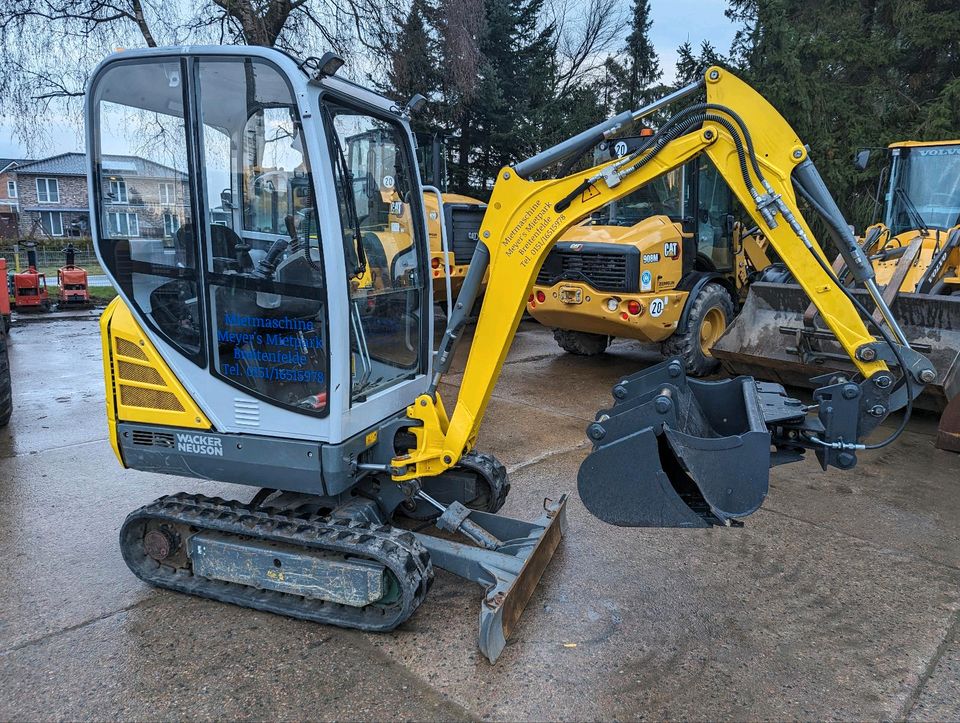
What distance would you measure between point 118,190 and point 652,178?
8.14 feet

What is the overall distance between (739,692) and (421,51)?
1166 centimetres

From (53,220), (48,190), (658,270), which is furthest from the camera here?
(48,190)

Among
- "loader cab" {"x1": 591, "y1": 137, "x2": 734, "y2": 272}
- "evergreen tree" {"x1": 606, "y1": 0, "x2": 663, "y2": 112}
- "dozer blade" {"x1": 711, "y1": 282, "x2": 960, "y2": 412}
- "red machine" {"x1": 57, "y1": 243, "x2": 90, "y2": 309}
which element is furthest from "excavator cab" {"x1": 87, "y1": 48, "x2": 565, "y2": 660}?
"evergreen tree" {"x1": 606, "y1": 0, "x2": 663, "y2": 112}

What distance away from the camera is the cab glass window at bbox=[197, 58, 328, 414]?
10.1ft

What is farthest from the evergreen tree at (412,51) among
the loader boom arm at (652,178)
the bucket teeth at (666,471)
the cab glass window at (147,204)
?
the bucket teeth at (666,471)

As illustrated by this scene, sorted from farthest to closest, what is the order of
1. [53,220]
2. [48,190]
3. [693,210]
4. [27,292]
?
[48,190] < [53,220] < [27,292] < [693,210]

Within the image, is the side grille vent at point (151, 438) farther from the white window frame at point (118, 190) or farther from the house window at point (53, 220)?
the house window at point (53, 220)

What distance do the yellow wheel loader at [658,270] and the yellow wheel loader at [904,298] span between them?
826 mm

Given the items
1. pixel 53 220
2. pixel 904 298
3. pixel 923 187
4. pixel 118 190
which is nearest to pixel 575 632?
pixel 118 190

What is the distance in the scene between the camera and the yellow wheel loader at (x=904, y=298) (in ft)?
18.9

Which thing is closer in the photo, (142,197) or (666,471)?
(666,471)

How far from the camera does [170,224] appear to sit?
3.23 meters

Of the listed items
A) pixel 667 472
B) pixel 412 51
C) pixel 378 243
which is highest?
pixel 412 51

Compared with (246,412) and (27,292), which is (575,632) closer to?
(246,412)
